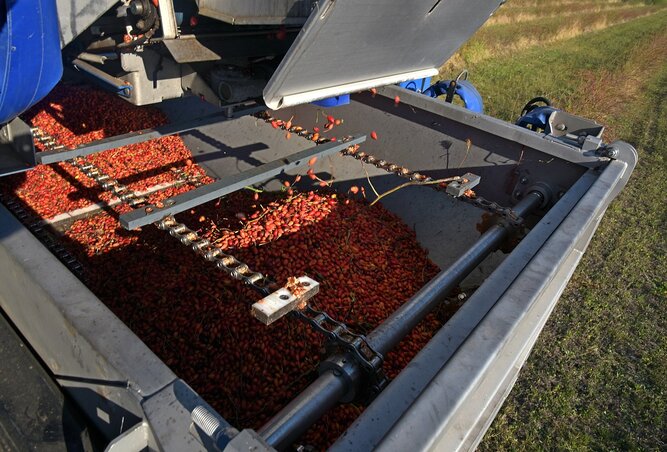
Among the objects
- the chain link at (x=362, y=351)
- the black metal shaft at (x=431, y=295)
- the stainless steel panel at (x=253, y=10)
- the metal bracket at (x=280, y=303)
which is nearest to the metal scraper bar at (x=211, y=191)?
the stainless steel panel at (x=253, y=10)

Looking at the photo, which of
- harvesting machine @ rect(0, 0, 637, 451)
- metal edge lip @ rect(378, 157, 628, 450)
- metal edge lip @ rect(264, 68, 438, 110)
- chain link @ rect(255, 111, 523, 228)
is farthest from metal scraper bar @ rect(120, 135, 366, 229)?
metal edge lip @ rect(378, 157, 628, 450)

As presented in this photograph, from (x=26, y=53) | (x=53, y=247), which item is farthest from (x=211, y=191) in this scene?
(x=26, y=53)

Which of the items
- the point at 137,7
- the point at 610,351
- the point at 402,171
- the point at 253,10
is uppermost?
the point at 253,10


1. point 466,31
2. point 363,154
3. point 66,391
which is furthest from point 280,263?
point 466,31

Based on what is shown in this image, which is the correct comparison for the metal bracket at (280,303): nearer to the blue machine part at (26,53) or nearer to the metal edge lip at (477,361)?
the metal edge lip at (477,361)

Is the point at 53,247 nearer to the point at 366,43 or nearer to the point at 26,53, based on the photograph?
the point at 26,53

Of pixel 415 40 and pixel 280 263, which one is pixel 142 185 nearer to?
pixel 280 263
